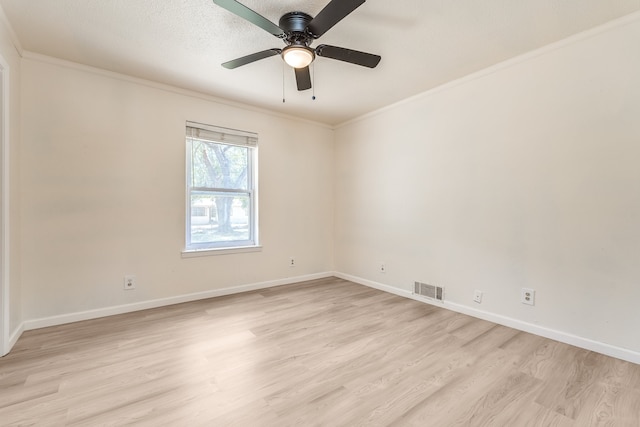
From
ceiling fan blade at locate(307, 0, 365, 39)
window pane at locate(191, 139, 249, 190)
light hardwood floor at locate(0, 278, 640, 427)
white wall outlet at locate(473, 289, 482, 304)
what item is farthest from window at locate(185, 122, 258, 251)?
white wall outlet at locate(473, 289, 482, 304)

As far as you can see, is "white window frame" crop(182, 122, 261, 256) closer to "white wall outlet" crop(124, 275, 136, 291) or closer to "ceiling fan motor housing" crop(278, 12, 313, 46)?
"white wall outlet" crop(124, 275, 136, 291)

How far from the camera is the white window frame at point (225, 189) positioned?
11.2 ft

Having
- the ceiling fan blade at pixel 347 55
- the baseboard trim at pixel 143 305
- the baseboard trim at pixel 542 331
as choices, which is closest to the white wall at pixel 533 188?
the baseboard trim at pixel 542 331

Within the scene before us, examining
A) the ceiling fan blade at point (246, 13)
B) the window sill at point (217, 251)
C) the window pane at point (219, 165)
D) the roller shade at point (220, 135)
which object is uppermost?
the ceiling fan blade at point (246, 13)

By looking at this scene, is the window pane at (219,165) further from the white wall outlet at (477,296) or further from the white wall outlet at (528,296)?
the white wall outlet at (528,296)

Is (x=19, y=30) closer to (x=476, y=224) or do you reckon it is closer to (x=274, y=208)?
(x=274, y=208)

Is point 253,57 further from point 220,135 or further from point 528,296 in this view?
point 528,296

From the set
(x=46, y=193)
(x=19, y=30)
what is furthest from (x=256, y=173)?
(x=19, y=30)

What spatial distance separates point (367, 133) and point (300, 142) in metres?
0.99

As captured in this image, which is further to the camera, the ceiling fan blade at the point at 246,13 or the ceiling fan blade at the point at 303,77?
the ceiling fan blade at the point at 303,77

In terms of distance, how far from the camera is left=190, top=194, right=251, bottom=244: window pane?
3518 mm

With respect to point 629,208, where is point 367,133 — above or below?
above

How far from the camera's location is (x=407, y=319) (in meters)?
2.85

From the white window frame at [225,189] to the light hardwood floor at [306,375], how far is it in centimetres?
93
